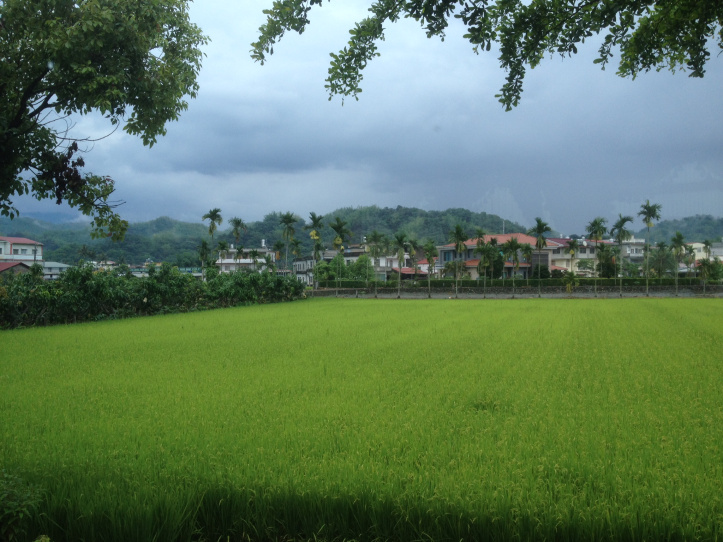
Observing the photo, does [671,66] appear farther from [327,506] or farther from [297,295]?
[297,295]

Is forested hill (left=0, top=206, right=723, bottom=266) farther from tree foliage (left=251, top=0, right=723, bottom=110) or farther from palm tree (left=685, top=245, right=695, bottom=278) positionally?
tree foliage (left=251, top=0, right=723, bottom=110)

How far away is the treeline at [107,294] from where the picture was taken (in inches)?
826

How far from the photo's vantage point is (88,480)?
3.96 meters

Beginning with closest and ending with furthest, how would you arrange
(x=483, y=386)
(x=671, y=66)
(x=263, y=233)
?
(x=671, y=66) < (x=483, y=386) < (x=263, y=233)

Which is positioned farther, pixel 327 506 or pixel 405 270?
pixel 405 270

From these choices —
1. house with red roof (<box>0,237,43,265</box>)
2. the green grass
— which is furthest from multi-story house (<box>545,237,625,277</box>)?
the green grass

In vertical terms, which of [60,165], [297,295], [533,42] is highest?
[533,42]

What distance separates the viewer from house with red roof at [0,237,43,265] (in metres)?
45.7

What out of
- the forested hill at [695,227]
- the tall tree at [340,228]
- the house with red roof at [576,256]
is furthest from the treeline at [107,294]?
the forested hill at [695,227]

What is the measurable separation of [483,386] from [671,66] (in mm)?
5051

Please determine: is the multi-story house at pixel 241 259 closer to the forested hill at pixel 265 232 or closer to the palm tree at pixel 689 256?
the forested hill at pixel 265 232

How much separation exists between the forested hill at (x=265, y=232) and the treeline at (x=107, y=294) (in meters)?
27.6

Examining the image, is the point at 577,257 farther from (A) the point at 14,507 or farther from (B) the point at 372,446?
(A) the point at 14,507

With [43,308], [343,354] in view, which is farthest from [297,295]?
[343,354]
